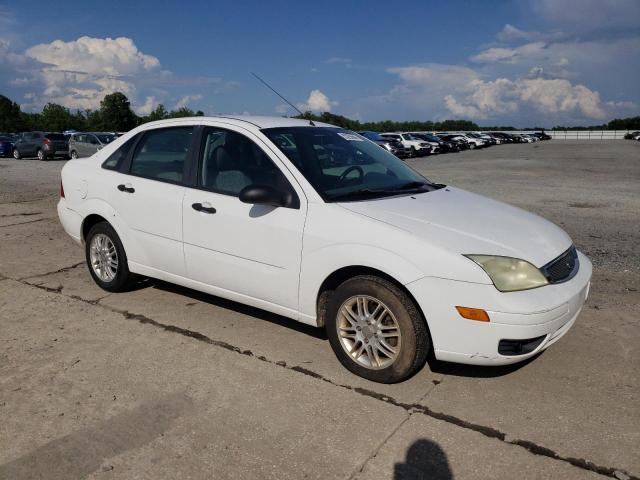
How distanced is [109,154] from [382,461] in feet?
12.6

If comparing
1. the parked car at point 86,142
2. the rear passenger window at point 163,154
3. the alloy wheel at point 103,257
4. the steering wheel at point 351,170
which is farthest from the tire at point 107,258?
the parked car at point 86,142

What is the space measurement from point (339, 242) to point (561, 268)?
1.42 meters

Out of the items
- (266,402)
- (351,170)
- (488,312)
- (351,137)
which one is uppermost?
(351,137)

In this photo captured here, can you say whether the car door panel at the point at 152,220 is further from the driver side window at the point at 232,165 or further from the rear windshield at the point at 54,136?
the rear windshield at the point at 54,136

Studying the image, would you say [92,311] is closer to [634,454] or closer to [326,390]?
[326,390]

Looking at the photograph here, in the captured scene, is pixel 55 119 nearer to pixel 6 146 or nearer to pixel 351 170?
pixel 6 146

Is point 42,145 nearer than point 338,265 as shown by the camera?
No

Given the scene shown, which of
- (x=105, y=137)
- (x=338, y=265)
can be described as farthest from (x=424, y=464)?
(x=105, y=137)

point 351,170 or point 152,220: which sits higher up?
point 351,170

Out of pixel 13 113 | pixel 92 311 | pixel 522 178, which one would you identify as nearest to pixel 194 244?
pixel 92 311

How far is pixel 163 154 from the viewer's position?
4.66 m

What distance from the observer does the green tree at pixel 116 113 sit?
10131 cm

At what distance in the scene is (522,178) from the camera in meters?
18.0

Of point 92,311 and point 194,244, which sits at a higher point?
point 194,244
